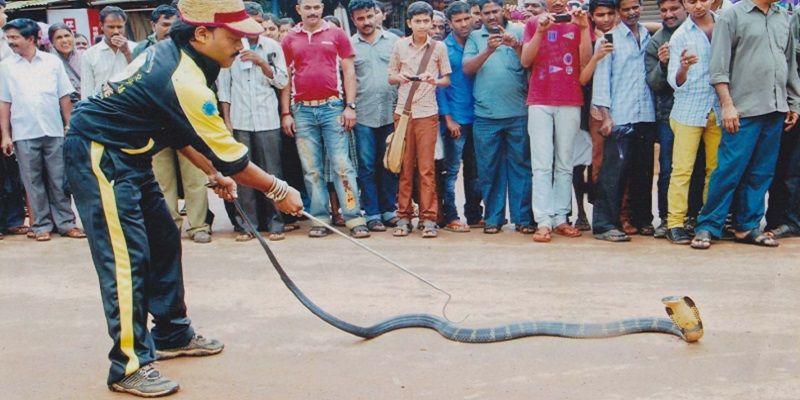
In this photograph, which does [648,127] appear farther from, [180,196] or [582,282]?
[180,196]

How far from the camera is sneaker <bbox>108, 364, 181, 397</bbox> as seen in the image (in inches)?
173

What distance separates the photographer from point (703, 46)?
7.32 metres

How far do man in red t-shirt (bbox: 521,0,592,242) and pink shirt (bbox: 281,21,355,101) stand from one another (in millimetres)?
1731

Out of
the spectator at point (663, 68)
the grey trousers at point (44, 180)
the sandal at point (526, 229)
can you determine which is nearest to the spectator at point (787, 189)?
the spectator at point (663, 68)

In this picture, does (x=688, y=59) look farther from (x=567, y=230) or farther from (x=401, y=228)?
(x=401, y=228)

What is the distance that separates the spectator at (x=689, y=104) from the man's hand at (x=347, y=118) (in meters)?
2.86

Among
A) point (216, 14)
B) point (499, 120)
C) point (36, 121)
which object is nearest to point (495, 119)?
point (499, 120)

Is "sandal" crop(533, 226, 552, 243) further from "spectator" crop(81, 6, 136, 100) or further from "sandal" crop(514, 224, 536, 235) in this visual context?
"spectator" crop(81, 6, 136, 100)

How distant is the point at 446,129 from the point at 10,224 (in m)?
4.58

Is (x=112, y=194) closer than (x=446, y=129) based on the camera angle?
Yes

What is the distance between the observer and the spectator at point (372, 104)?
27.7ft

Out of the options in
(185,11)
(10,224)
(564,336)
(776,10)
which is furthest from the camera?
(10,224)

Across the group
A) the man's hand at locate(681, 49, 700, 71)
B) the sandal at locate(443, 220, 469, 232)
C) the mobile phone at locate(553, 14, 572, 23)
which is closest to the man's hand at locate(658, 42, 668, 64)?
the man's hand at locate(681, 49, 700, 71)

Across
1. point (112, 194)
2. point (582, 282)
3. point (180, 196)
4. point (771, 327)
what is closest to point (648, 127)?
point (582, 282)
